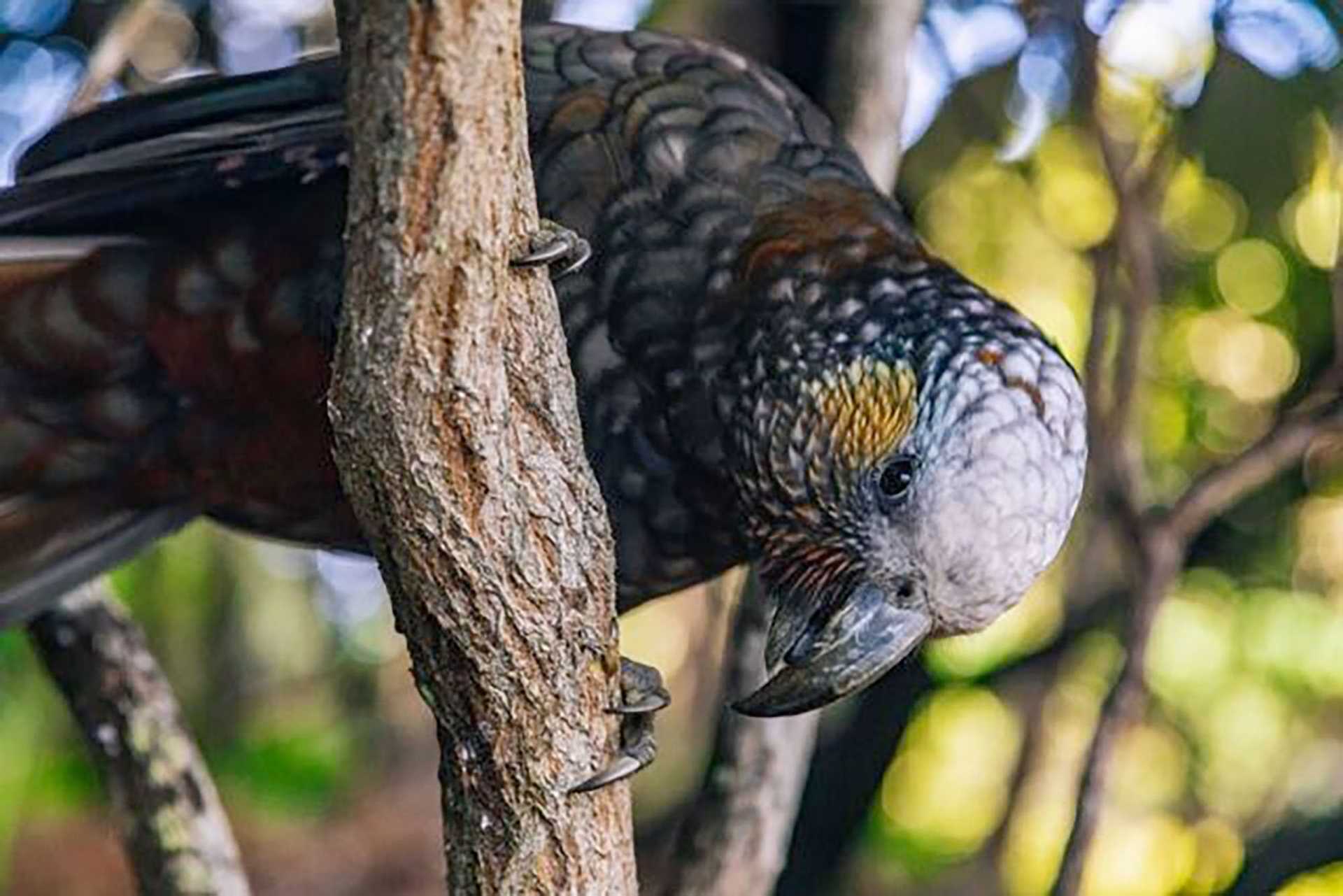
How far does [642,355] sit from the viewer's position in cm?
222

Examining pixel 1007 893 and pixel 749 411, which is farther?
pixel 1007 893

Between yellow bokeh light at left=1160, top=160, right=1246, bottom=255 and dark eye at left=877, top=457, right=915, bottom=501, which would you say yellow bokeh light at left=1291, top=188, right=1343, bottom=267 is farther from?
dark eye at left=877, top=457, right=915, bottom=501

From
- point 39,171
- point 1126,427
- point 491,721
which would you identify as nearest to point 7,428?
point 39,171

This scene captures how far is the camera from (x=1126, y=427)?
249 centimetres

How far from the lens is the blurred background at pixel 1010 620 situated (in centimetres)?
263

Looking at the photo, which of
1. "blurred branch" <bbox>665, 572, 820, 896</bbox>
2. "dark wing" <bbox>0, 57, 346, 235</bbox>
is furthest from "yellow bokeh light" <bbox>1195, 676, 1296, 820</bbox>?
"dark wing" <bbox>0, 57, 346, 235</bbox>

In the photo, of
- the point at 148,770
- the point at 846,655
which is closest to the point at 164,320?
the point at 148,770

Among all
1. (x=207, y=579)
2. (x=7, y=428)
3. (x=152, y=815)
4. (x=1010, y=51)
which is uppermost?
A: (x=1010, y=51)

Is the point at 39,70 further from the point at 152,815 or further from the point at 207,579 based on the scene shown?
the point at 207,579

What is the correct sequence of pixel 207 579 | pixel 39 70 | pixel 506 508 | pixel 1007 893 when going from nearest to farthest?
pixel 506 508, pixel 39 70, pixel 1007 893, pixel 207 579

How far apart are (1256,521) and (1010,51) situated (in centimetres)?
79

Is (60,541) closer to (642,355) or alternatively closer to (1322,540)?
(642,355)

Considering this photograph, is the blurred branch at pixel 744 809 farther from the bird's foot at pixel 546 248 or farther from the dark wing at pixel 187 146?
the bird's foot at pixel 546 248

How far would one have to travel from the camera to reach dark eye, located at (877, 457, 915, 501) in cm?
190
